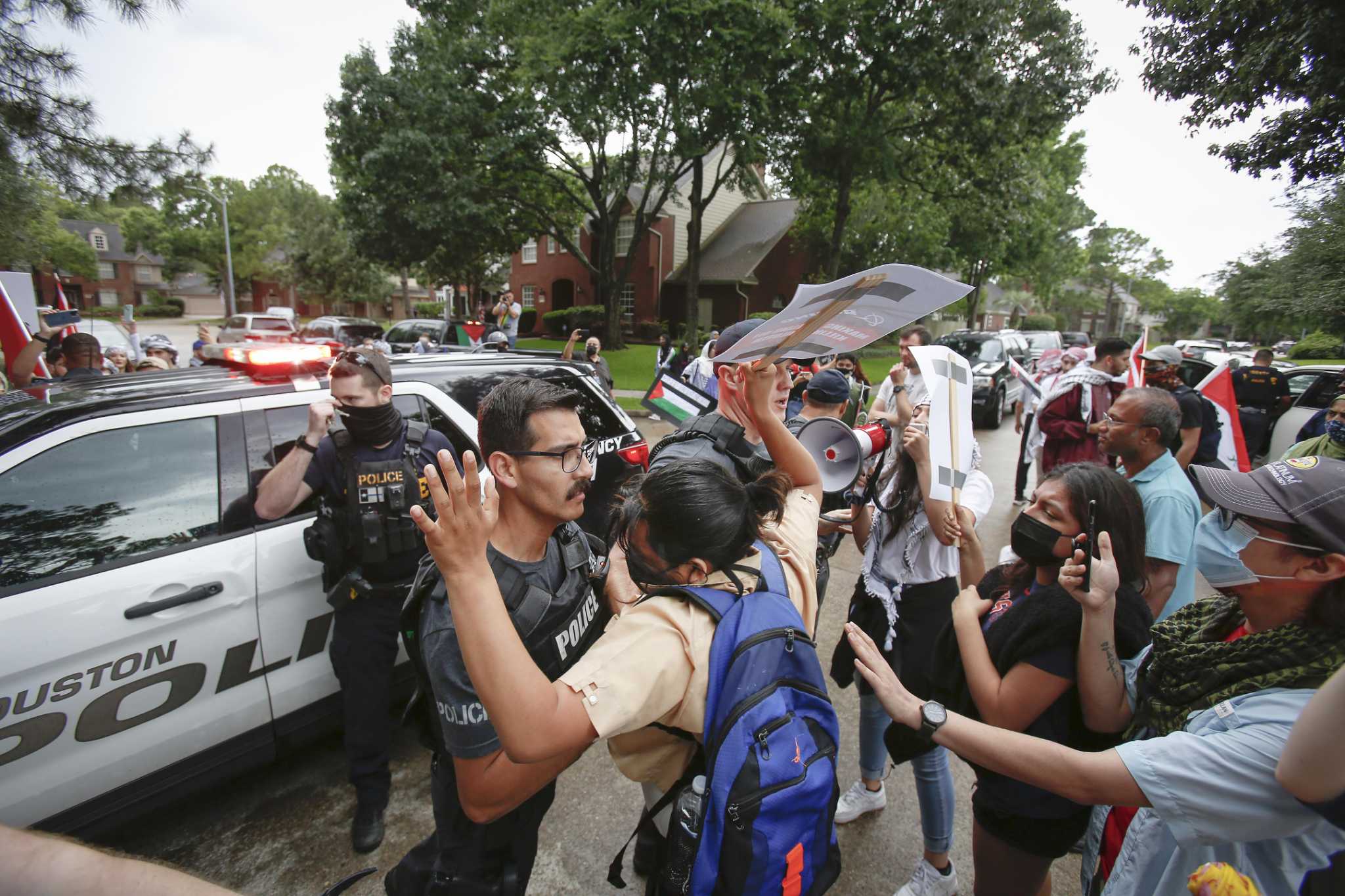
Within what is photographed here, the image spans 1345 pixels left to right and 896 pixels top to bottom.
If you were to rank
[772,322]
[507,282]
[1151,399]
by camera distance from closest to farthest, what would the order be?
[772,322] → [1151,399] → [507,282]

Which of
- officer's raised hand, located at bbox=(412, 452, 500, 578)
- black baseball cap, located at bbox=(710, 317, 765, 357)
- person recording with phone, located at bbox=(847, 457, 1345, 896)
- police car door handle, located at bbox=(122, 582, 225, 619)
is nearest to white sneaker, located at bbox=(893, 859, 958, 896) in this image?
person recording with phone, located at bbox=(847, 457, 1345, 896)

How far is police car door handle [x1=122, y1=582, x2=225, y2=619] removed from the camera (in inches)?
84.0

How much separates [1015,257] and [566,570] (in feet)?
92.8

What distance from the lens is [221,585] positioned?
2.35 m

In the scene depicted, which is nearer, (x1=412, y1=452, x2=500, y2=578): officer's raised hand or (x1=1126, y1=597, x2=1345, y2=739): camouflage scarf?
(x1=412, y1=452, x2=500, y2=578): officer's raised hand

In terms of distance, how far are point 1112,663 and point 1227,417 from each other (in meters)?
5.15

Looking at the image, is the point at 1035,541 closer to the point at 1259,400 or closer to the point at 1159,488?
the point at 1159,488

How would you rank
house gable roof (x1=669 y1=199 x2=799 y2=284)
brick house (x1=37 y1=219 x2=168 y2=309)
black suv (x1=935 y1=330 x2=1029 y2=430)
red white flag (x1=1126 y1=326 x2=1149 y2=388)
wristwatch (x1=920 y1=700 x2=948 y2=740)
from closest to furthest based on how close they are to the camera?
wristwatch (x1=920 y1=700 x2=948 y2=740)
red white flag (x1=1126 y1=326 x2=1149 y2=388)
black suv (x1=935 y1=330 x2=1029 y2=430)
house gable roof (x1=669 y1=199 x2=799 y2=284)
brick house (x1=37 y1=219 x2=168 y2=309)

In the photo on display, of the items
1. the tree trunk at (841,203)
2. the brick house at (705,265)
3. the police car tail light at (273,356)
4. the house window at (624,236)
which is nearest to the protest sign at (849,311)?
the police car tail light at (273,356)

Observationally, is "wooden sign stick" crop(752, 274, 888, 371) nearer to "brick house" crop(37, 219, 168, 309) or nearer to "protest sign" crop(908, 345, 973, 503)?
"protest sign" crop(908, 345, 973, 503)

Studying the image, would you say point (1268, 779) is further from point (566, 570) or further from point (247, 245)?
point (247, 245)

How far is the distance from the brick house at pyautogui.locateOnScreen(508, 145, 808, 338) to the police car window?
24877 millimetres

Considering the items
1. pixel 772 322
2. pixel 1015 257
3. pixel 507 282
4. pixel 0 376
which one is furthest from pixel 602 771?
pixel 507 282

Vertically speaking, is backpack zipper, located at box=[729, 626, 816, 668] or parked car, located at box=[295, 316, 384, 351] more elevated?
parked car, located at box=[295, 316, 384, 351]
